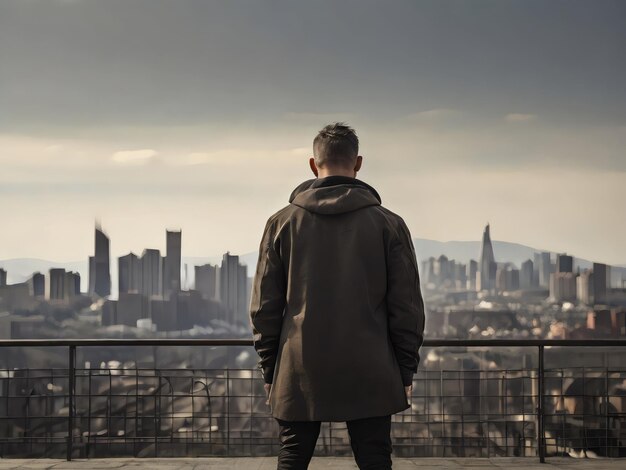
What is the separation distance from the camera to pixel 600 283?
26500 mm

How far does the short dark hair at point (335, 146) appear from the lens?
230cm

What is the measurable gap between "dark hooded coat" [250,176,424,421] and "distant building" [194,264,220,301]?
21599 mm

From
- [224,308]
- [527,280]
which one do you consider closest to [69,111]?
[224,308]

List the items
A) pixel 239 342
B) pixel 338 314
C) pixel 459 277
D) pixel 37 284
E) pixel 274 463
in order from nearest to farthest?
1. pixel 338 314
2. pixel 239 342
3. pixel 274 463
4. pixel 459 277
5. pixel 37 284

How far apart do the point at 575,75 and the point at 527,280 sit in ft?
30.3

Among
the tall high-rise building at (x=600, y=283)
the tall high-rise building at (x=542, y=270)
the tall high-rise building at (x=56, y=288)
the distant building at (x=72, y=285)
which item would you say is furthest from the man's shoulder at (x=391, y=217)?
the distant building at (x=72, y=285)

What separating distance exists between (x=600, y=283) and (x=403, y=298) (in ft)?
85.2

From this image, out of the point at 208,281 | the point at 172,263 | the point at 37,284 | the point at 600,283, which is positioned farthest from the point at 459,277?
the point at 37,284

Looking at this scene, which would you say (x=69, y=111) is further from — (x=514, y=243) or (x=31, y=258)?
(x=514, y=243)

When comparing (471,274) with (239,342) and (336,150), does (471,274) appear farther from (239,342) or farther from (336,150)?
(336,150)

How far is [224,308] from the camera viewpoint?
69.8 ft

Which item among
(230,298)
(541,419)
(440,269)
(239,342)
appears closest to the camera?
(239,342)

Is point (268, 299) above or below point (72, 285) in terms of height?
above

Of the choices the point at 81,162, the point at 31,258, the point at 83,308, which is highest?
the point at 81,162
